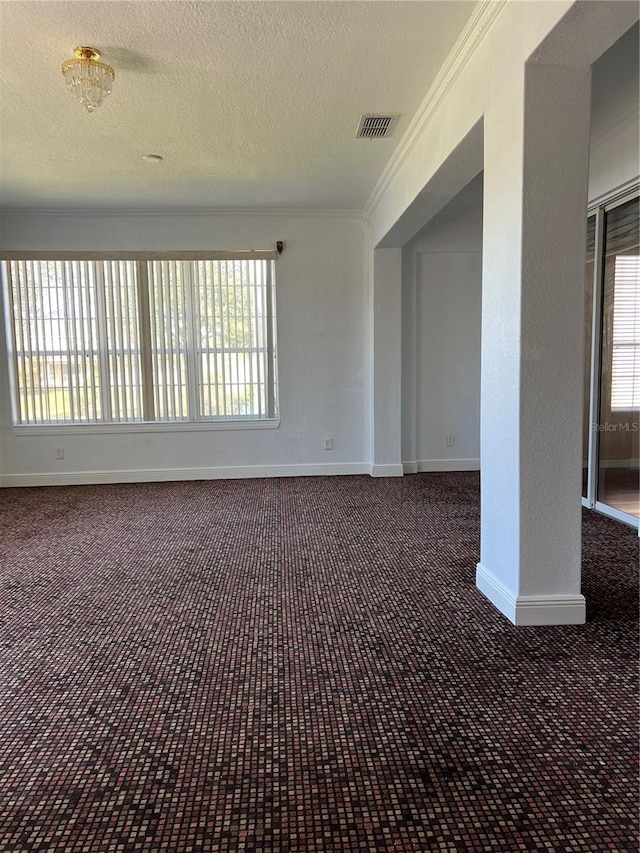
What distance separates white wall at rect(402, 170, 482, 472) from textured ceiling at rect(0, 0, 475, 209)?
1.23m

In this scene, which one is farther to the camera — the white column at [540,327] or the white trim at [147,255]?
the white trim at [147,255]

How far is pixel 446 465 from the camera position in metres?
5.85

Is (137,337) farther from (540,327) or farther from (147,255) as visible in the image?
(540,327)

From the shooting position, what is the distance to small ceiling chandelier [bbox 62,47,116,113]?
262 cm

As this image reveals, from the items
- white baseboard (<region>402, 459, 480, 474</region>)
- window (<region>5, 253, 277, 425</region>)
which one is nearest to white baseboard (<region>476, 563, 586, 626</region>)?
white baseboard (<region>402, 459, 480, 474</region>)

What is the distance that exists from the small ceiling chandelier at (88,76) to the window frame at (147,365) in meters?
2.69

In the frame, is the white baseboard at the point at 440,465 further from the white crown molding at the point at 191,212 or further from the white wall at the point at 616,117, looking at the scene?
the white wall at the point at 616,117

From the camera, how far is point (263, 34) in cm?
248

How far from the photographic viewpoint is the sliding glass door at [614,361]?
3.82 meters

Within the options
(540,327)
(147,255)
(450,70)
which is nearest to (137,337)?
(147,255)

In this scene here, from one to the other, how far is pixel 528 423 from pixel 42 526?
3527mm

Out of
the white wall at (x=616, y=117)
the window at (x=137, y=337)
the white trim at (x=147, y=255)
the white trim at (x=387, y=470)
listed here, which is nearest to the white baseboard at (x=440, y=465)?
the white trim at (x=387, y=470)

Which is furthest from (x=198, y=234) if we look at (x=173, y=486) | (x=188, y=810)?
Answer: (x=188, y=810)

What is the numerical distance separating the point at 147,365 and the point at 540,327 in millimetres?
4224
